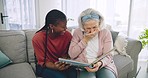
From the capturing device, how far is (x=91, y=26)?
5.27ft

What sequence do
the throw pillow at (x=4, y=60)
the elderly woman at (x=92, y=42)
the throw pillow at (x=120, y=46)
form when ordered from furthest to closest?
the throw pillow at (x=120, y=46)
the throw pillow at (x=4, y=60)
the elderly woman at (x=92, y=42)

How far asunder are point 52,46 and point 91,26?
0.42 meters

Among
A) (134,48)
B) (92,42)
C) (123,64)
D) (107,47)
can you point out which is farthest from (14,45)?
(134,48)

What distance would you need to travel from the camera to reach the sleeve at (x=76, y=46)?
163cm

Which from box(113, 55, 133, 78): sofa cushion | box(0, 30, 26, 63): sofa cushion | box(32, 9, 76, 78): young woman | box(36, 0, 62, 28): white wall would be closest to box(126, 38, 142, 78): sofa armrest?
box(113, 55, 133, 78): sofa cushion

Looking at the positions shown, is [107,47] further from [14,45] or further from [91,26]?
[14,45]

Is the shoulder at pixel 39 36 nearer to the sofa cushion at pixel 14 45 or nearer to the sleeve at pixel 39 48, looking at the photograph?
the sleeve at pixel 39 48

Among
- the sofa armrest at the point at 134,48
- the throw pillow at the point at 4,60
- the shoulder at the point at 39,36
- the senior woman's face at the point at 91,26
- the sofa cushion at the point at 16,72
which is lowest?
the sofa cushion at the point at 16,72

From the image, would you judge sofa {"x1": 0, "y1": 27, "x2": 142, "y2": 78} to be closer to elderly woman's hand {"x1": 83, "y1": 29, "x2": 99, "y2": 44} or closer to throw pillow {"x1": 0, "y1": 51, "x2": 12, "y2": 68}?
throw pillow {"x1": 0, "y1": 51, "x2": 12, "y2": 68}

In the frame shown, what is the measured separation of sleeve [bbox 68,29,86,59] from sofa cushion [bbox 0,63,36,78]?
0.42m

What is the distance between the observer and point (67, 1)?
3.37 m

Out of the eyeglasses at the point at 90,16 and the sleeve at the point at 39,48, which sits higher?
the eyeglasses at the point at 90,16

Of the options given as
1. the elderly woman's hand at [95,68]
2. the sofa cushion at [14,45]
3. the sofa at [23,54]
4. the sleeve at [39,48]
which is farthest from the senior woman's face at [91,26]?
the sofa cushion at [14,45]

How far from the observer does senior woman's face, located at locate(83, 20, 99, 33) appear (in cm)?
160
